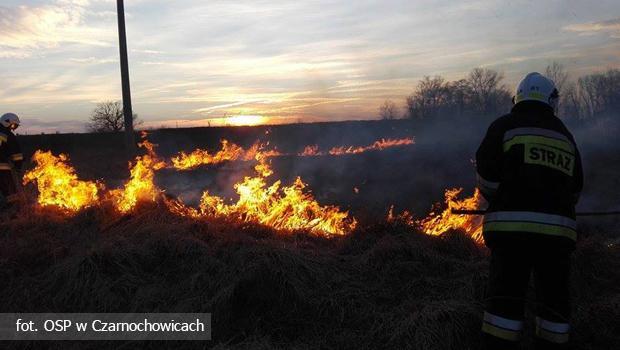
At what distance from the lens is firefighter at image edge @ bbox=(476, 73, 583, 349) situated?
296 cm

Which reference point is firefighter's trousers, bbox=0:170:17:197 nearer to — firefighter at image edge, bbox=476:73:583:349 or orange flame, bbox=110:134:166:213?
orange flame, bbox=110:134:166:213

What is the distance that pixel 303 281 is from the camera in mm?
4465

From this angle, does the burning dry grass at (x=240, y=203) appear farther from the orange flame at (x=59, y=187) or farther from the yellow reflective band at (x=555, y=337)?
the yellow reflective band at (x=555, y=337)

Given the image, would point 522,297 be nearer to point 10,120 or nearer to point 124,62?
point 124,62

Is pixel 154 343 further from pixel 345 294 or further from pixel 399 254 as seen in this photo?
pixel 399 254

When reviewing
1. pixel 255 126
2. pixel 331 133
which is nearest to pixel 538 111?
pixel 331 133

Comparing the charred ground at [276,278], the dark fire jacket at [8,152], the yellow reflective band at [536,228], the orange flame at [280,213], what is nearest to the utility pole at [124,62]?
the dark fire jacket at [8,152]

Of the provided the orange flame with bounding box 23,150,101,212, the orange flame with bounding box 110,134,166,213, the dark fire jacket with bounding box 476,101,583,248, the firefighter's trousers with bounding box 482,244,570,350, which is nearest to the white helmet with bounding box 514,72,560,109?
the dark fire jacket with bounding box 476,101,583,248

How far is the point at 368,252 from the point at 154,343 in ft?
7.96

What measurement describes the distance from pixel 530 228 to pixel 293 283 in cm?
221

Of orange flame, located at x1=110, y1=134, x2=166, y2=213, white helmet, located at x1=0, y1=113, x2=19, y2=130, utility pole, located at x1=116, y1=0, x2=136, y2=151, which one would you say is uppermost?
utility pole, located at x1=116, y1=0, x2=136, y2=151

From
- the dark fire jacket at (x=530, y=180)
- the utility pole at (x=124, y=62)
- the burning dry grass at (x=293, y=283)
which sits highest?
the utility pole at (x=124, y=62)

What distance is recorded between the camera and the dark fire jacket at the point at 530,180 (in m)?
2.96

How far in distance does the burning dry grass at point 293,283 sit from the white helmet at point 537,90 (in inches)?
68.8
